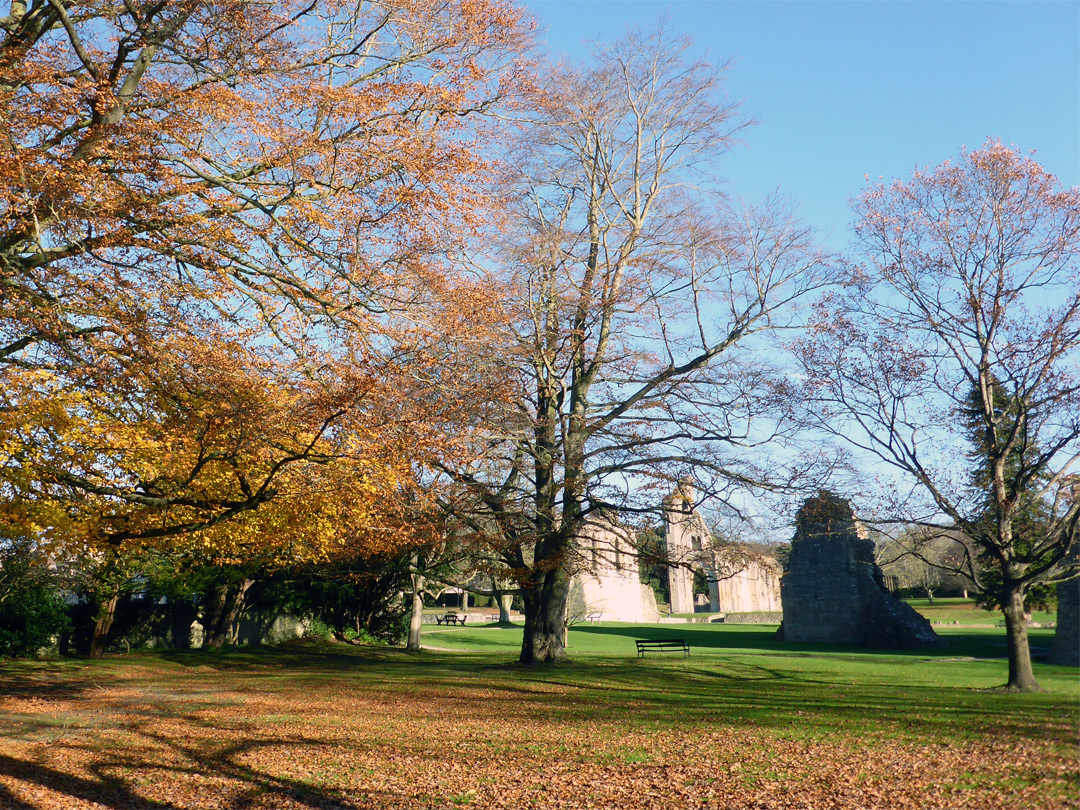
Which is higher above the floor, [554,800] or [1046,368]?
[1046,368]

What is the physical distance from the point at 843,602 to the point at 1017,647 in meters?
17.0

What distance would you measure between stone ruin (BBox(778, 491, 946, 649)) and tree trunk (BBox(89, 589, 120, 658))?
21633mm

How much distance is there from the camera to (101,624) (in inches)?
842

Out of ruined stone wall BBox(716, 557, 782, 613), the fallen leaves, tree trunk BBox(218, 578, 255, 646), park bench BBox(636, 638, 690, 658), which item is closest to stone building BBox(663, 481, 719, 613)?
park bench BBox(636, 638, 690, 658)

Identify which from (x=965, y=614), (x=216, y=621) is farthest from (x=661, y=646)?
(x=965, y=614)

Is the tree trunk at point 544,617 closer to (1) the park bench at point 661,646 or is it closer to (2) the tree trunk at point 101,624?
(1) the park bench at point 661,646

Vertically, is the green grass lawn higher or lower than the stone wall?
lower

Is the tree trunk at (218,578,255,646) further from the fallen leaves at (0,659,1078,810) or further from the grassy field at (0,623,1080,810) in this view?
the fallen leaves at (0,659,1078,810)

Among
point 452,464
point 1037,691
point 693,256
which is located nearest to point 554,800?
point 452,464

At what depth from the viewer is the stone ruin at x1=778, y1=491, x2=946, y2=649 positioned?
95.1 feet

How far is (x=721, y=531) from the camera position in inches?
734

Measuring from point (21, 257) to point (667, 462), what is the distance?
1354cm

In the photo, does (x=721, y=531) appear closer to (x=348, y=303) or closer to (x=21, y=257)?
(x=348, y=303)

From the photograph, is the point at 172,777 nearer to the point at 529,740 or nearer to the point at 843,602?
the point at 529,740
